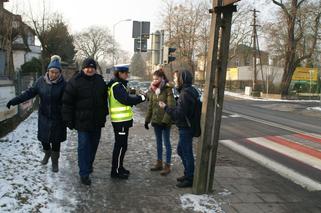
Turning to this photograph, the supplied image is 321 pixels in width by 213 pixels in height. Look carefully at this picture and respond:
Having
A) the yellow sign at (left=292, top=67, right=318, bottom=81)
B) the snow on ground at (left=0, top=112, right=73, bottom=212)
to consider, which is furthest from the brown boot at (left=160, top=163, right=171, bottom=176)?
the yellow sign at (left=292, top=67, right=318, bottom=81)

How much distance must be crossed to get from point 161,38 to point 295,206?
11618 mm

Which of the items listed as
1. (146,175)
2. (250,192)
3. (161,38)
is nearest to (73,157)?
(146,175)

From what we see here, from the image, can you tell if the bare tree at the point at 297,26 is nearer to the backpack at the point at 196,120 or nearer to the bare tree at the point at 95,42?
the backpack at the point at 196,120

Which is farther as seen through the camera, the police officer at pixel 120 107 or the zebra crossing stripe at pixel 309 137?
the zebra crossing stripe at pixel 309 137

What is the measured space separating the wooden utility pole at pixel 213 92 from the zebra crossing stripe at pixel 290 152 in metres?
3.59

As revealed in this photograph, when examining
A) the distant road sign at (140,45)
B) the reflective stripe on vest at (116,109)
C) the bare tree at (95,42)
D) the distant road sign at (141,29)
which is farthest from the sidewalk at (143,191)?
the bare tree at (95,42)

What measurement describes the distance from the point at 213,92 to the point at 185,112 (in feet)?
1.71

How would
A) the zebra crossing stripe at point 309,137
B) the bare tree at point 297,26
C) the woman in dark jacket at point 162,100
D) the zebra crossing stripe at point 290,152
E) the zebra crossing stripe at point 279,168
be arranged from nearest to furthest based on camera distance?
1. the woman in dark jacket at point 162,100
2. the zebra crossing stripe at point 279,168
3. the zebra crossing stripe at point 290,152
4. the zebra crossing stripe at point 309,137
5. the bare tree at point 297,26

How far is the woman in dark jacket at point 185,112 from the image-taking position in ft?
19.5

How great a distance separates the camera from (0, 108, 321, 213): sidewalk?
16.8 feet

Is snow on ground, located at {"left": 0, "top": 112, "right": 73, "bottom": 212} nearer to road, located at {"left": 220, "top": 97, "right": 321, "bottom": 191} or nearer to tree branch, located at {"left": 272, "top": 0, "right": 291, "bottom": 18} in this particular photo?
road, located at {"left": 220, "top": 97, "right": 321, "bottom": 191}

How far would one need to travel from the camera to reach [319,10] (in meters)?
38.4

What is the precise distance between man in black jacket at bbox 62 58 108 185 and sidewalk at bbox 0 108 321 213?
432 mm

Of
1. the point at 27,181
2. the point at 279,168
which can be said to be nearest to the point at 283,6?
the point at 279,168
